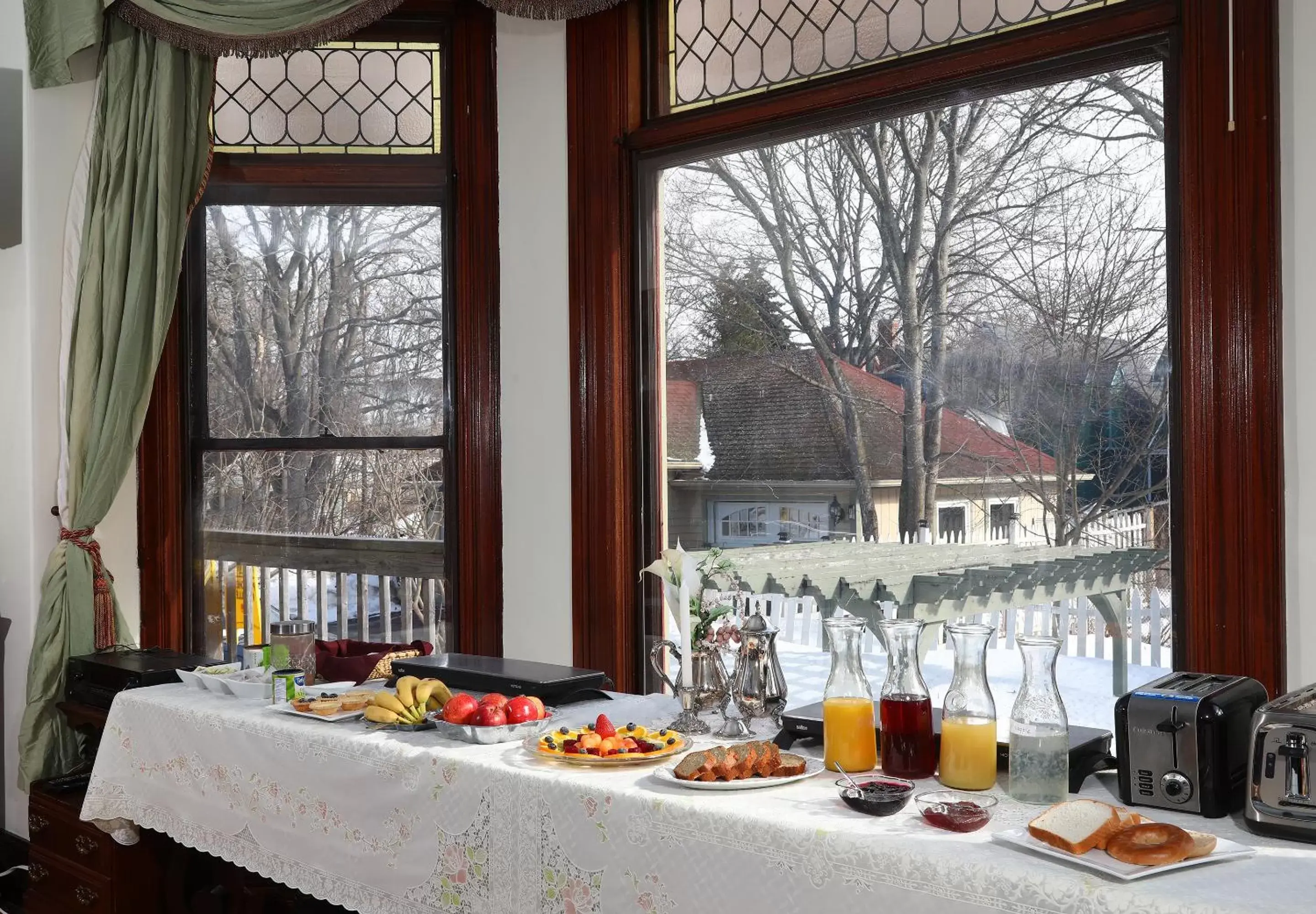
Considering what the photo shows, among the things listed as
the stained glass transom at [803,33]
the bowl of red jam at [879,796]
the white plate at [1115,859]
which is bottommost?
the white plate at [1115,859]

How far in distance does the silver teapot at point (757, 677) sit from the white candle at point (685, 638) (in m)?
0.10

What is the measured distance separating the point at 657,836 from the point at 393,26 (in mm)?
2878

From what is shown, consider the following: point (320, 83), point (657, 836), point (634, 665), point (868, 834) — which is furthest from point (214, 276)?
point (868, 834)

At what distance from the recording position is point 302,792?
93.4 inches

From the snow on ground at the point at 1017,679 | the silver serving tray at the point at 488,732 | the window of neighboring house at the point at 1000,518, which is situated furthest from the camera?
the window of neighboring house at the point at 1000,518

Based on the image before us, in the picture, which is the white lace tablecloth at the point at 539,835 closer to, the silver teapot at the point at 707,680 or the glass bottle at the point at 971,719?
the glass bottle at the point at 971,719

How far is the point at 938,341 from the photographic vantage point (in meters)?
2.90

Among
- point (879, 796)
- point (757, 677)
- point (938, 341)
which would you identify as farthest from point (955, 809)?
point (938, 341)

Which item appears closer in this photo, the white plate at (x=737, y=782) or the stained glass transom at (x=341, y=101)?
the white plate at (x=737, y=782)

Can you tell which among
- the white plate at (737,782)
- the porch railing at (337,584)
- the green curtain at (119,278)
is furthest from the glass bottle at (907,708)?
the green curtain at (119,278)

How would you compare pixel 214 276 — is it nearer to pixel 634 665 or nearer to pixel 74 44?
pixel 74 44

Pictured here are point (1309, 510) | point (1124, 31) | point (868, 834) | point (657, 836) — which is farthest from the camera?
point (1124, 31)

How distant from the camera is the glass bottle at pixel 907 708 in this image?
189 cm

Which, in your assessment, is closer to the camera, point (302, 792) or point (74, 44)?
point (302, 792)
